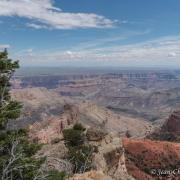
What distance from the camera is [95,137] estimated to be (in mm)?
56156

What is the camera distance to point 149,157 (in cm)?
7306

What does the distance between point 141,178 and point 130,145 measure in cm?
1058

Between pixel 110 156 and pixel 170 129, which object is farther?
pixel 170 129

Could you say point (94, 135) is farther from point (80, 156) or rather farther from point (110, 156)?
point (80, 156)

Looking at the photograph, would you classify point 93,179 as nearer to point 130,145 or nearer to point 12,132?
point 12,132

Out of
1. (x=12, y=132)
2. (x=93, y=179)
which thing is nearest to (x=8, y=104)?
(x=12, y=132)

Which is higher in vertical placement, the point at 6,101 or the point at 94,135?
the point at 6,101

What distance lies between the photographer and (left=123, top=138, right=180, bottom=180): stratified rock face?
7038cm

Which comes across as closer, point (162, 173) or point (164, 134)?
point (162, 173)

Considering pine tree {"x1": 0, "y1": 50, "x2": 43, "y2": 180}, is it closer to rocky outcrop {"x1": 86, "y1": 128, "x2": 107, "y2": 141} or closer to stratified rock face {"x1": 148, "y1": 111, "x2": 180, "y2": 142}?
rocky outcrop {"x1": 86, "y1": 128, "x2": 107, "y2": 141}

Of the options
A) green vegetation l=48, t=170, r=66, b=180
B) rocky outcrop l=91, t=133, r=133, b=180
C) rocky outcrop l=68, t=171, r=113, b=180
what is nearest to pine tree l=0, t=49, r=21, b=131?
green vegetation l=48, t=170, r=66, b=180

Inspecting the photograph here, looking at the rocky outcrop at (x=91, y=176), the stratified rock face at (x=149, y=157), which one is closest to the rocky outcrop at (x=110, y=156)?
the stratified rock face at (x=149, y=157)

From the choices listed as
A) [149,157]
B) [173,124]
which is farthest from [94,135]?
[173,124]

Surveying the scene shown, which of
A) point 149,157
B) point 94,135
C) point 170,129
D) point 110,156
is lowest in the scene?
point 170,129
